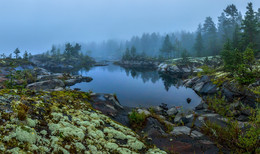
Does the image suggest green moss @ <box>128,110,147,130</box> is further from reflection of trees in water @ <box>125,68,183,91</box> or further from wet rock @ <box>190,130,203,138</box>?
reflection of trees in water @ <box>125,68,183,91</box>

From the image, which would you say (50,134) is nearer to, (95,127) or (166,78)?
(95,127)

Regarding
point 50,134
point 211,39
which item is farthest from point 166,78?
point 211,39

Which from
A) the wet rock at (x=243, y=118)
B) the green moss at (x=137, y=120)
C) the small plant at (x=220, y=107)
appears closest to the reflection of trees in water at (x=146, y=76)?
the small plant at (x=220, y=107)

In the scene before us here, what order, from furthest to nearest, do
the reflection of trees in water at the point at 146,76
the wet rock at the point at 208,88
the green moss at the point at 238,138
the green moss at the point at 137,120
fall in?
the reflection of trees in water at the point at 146,76
the wet rock at the point at 208,88
the green moss at the point at 137,120
the green moss at the point at 238,138

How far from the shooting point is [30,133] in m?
5.25

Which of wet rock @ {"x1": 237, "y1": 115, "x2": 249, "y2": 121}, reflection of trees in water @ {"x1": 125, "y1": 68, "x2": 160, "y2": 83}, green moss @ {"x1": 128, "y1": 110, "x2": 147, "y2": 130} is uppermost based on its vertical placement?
reflection of trees in water @ {"x1": 125, "y1": 68, "x2": 160, "y2": 83}

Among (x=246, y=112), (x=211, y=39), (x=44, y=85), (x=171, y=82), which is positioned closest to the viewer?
(x=246, y=112)

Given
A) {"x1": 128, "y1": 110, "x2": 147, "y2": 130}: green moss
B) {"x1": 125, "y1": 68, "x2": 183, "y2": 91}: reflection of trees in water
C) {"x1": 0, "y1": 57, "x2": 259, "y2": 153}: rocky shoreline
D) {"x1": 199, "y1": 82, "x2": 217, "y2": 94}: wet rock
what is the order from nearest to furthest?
{"x1": 0, "y1": 57, "x2": 259, "y2": 153}: rocky shoreline
{"x1": 128, "y1": 110, "x2": 147, "y2": 130}: green moss
{"x1": 199, "y1": 82, "x2": 217, "y2": 94}: wet rock
{"x1": 125, "y1": 68, "x2": 183, "y2": 91}: reflection of trees in water

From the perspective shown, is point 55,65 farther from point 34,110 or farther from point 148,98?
point 34,110

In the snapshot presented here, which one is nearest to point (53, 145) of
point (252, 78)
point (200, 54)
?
point (252, 78)

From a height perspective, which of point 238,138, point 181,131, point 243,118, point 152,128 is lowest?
point 243,118

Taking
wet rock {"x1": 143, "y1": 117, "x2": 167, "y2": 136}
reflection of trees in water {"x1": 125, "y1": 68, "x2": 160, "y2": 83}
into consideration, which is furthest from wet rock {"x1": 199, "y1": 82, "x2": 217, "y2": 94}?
wet rock {"x1": 143, "y1": 117, "x2": 167, "y2": 136}

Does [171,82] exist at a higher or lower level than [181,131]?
higher

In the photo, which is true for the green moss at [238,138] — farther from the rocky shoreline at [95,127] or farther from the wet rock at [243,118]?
the wet rock at [243,118]
